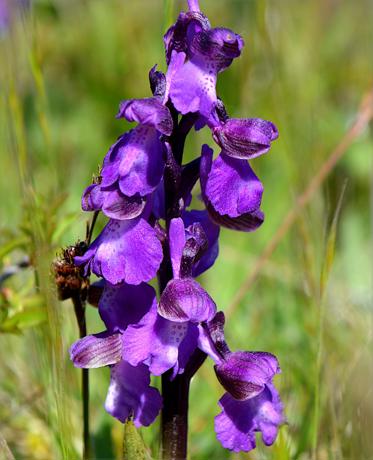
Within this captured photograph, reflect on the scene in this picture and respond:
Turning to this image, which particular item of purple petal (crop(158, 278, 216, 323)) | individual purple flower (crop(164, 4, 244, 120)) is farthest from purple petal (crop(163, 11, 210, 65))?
purple petal (crop(158, 278, 216, 323))

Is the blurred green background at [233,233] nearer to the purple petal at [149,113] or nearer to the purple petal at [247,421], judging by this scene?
the purple petal at [247,421]

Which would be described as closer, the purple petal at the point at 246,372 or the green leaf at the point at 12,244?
the purple petal at the point at 246,372

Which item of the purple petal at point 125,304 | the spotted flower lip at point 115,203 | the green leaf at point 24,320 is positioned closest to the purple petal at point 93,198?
the spotted flower lip at point 115,203

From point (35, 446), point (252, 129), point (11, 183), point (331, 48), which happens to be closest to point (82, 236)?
point (11, 183)

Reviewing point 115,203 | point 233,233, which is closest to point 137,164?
point 115,203

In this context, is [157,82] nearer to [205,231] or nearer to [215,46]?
[215,46]

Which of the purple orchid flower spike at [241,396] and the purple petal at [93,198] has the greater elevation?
the purple petal at [93,198]

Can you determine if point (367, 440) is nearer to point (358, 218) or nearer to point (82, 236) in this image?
point (82, 236)
